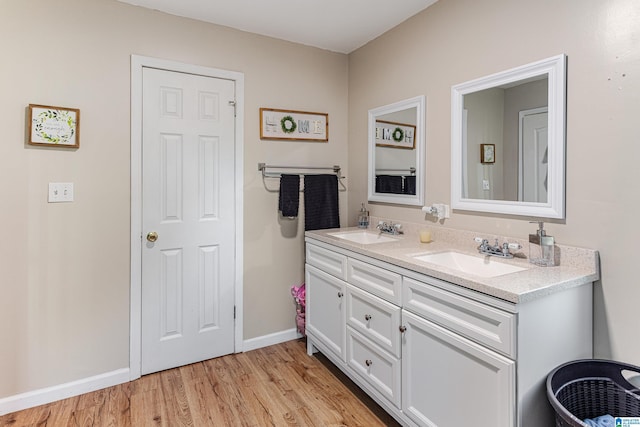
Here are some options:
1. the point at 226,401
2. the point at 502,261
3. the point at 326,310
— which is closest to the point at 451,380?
the point at 502,261

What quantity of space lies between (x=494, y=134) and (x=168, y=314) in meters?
2.30

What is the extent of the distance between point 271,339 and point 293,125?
1672 mm

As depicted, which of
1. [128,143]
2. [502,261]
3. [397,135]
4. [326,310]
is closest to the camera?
[502,261]

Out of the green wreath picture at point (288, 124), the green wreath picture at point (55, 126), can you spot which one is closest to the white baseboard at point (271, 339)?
the green wreath picture at point (288, 124)

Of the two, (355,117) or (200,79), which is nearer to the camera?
(200,79)

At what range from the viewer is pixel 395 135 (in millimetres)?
2605

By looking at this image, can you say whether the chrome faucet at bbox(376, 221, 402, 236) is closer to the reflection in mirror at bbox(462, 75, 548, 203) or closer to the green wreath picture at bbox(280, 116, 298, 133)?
the reflection in mirror at bbox(462, 75, 548, 203)

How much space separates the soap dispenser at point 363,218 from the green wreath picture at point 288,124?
2.74ft

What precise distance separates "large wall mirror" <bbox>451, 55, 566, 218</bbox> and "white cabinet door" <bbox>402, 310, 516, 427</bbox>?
0.77 m

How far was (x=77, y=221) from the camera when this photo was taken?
2.14 m

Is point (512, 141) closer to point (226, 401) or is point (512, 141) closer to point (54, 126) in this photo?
point (226, 401)

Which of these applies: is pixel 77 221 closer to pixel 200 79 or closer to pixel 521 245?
pixel 200 79

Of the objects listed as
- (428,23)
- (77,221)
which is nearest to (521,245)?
(428,23)

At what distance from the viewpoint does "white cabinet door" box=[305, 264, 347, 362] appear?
2207 millimetres
